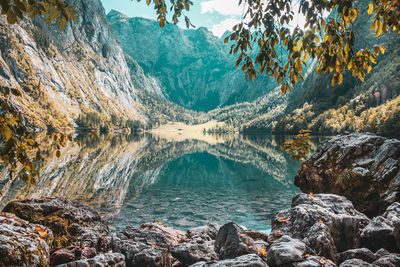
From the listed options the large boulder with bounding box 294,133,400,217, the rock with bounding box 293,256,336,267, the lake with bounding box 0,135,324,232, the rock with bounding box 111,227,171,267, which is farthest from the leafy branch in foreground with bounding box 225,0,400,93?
the lake with bounding box 0,135,324,232

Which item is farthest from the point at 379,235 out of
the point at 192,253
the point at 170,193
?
the point at 170,193

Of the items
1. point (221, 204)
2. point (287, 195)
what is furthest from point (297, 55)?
point (287, 195)

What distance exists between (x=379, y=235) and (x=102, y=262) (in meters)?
8.24

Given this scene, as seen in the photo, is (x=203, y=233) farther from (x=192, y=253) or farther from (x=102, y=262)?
(x=102, y=262)

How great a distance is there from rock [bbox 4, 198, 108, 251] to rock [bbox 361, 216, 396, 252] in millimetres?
8566

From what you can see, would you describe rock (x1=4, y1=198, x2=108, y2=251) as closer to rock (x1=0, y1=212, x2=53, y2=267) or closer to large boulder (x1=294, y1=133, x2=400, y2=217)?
rock (x1=0, y1=212, x2=53, y2=267)

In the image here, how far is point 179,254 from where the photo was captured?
7.32m

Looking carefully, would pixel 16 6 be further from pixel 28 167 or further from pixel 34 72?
pixel 34 72

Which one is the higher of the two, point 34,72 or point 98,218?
point 34,72

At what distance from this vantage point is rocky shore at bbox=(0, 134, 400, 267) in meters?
5.61

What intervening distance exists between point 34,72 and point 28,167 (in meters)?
228

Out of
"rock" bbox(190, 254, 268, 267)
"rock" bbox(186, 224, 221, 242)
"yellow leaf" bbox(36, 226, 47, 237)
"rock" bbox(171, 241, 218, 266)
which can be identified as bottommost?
"rock" bbox(186, 224, 221, 242)

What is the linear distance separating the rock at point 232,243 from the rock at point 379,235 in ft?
12.9

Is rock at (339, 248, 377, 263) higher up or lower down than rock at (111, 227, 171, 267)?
higher up
